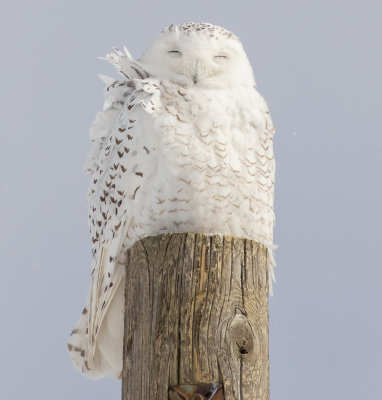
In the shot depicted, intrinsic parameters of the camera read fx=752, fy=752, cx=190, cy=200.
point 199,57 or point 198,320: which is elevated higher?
point 199,57

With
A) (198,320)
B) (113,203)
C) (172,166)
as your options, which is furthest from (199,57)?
(198,320)

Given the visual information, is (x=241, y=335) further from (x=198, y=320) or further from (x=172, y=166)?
(x=172, y=166)

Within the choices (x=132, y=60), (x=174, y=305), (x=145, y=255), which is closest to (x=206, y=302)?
(x=174, y=305)

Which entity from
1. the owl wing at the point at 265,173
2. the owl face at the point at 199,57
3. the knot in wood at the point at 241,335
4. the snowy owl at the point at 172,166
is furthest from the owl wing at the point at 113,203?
the knot in wood at the point at 241,335

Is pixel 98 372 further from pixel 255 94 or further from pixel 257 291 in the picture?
pixel 255 94

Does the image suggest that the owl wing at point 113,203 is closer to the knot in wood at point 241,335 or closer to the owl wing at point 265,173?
the owl wing at point 265,173

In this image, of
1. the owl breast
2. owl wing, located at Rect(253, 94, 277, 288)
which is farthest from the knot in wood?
owl wing, located at Rect(253, 94, 277, 288)
